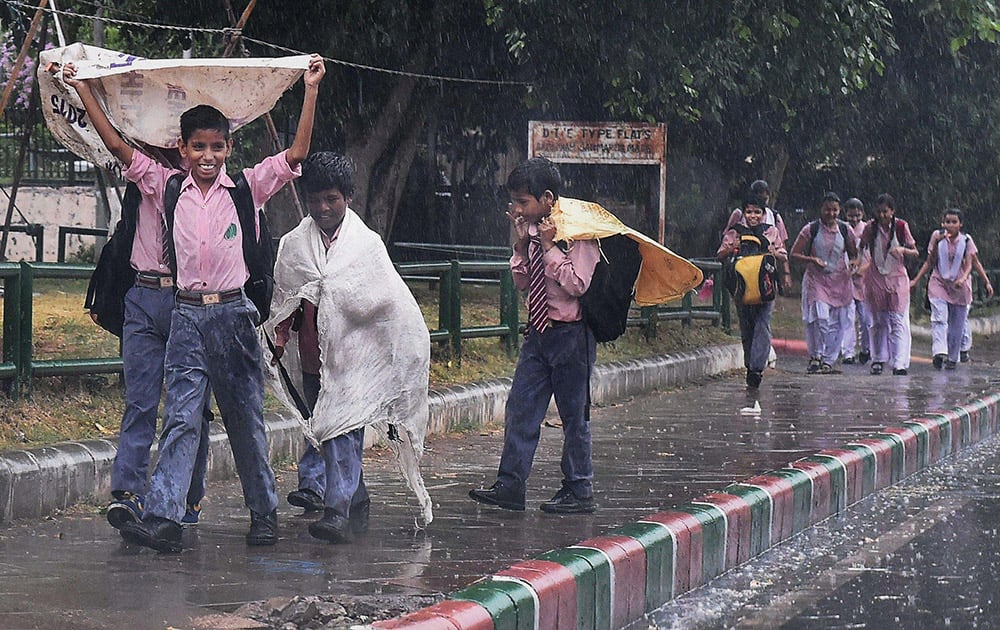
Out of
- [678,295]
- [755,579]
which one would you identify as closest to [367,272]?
[678,295]

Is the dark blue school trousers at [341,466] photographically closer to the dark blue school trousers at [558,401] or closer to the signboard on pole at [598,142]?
the dark blue school trousers at [558,401]

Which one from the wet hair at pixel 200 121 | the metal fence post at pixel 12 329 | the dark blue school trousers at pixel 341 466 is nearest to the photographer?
the wet hair at pixel 200 121

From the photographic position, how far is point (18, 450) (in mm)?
6836

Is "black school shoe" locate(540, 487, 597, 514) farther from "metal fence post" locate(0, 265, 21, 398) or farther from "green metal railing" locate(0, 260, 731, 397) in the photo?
"metal fence post" locate(0, 265, 21, 398)

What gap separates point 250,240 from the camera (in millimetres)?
6145

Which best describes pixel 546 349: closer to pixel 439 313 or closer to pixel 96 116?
pixel 96 116

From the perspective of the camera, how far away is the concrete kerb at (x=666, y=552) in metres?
5.09

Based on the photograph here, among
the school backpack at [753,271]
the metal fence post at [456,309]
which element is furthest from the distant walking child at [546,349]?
the school backpack at [753,271]

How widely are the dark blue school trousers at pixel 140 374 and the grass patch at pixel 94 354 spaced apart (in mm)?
1083

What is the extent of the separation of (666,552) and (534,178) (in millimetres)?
1825

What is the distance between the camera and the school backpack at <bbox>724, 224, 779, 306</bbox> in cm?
1328

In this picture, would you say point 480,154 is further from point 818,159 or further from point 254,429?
point 254,429

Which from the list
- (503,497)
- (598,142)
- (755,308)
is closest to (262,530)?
(503,497)

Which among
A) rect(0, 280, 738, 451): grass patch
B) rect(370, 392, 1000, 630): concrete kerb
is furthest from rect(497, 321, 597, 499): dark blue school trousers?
rect(0, 280, 738, 451): grass patch
